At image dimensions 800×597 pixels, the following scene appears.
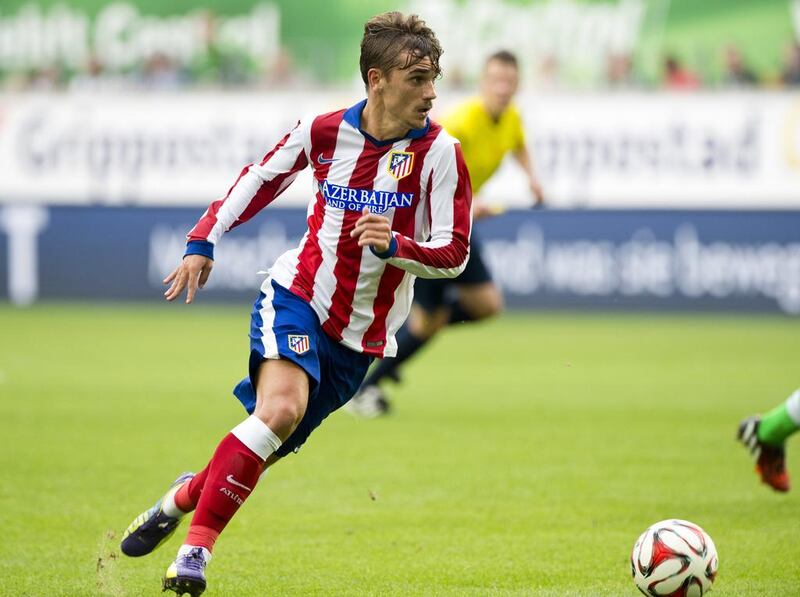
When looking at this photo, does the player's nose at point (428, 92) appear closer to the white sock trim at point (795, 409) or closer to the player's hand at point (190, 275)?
the player's hand at point (190, 275)

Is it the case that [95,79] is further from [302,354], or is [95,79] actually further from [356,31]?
[302,354]

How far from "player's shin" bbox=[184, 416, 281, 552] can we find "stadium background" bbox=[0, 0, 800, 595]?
7.88ft

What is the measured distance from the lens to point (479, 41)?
70.7ft

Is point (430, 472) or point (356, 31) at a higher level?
point (356, 31)

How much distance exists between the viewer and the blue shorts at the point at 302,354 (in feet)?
15.6

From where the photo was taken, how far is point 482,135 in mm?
9844

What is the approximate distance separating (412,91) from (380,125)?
222 millimetres

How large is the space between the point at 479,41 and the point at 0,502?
16.3 meters

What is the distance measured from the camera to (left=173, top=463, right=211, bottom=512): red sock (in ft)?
15.9

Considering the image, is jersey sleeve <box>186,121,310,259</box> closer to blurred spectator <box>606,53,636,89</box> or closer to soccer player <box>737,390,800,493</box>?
soccer player <box>737,390,800,493</box>

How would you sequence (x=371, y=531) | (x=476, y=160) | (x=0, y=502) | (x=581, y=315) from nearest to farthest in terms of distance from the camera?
(x=371, y=531) → (x=0, y=502) → (x=476, y=160) → (x=581, y=315)

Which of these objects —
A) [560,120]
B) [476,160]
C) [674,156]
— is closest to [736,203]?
[674,156]

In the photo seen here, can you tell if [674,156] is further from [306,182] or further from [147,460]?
[147,460]

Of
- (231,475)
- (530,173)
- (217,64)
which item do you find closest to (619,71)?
(217,64)
